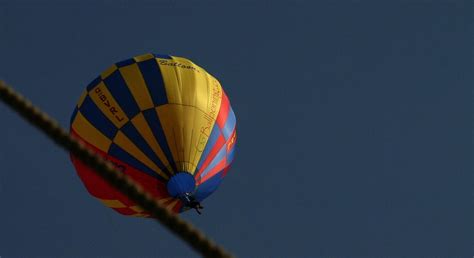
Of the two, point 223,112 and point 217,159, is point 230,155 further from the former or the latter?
point 223,112

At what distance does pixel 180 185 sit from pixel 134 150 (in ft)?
5.36

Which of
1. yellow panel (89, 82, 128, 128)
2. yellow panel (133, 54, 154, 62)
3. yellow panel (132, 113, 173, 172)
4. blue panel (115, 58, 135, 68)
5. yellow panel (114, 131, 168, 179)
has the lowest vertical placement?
yellow panel (114, 131, 168, 179)

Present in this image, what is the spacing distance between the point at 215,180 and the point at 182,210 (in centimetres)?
148

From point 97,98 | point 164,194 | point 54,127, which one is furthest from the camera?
point 97,98

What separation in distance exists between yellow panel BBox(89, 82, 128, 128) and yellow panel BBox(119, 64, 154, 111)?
1.87 ft

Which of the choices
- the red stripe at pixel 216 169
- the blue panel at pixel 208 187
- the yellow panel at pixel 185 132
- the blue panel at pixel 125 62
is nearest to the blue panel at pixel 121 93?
the blue panel at pixel 125 62

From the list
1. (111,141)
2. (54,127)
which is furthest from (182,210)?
(54,127)

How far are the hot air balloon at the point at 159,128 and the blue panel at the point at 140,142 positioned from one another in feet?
0.09

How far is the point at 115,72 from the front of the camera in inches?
938

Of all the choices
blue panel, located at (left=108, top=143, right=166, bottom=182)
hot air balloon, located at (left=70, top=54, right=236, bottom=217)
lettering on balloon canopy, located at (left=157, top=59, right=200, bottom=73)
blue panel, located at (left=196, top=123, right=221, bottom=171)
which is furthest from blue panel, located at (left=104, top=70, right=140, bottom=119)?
blue panel, located at (left=196, top=123, right=221, bottom=171)

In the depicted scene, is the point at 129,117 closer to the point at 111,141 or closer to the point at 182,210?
A: the point at 111,141

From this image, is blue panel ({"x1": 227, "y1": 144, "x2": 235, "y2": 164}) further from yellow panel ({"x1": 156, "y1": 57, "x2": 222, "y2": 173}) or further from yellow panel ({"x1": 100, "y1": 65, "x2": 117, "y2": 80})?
yellow panel ({"x1": 100, "y1": 65, "x2": 117, "y2": 80})

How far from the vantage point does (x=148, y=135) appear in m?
21.8

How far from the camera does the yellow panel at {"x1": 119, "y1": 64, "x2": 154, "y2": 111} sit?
884 inches
